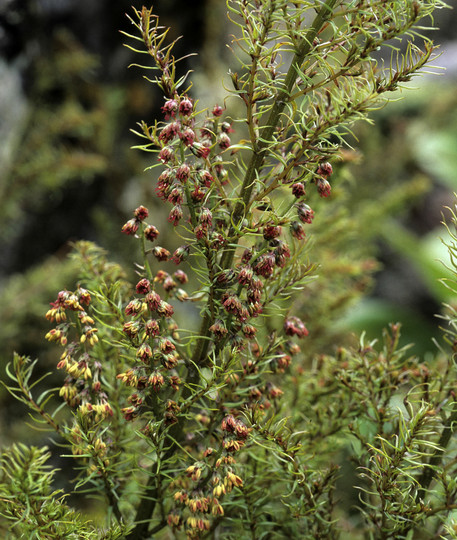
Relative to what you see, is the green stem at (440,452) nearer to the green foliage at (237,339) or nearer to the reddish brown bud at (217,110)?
the green foliage at (237,339)

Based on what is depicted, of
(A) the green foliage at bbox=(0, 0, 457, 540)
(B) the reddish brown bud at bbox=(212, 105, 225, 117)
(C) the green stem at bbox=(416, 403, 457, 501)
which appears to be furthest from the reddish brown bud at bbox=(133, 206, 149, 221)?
(C) the green stem at bbox=(416, 403, 457, 501)

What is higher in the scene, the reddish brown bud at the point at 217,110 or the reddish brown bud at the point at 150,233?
the reddish brown bud at the point at 217,110

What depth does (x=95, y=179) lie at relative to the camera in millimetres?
2111

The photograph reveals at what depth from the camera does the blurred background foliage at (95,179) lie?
1451mm

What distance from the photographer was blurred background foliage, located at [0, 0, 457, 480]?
1451 mm

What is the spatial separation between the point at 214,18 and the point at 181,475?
2026 mm

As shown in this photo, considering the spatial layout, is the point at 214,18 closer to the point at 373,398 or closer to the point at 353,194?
the point at 353,194

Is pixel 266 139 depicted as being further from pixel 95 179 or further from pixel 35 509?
pixel 95 179

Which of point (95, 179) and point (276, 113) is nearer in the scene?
point (276, 113)

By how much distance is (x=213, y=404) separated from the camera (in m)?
0.57

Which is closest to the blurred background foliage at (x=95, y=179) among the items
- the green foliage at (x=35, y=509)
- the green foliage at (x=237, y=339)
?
the green foliage at (x=237, y=339)

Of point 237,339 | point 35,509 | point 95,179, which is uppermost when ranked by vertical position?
point 237,339

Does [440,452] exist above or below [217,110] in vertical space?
below

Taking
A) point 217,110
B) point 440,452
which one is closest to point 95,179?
point 217,110
